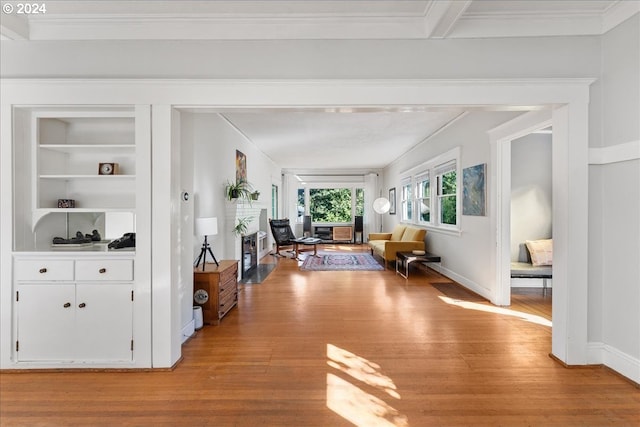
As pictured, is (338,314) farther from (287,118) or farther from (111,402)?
(287,118)

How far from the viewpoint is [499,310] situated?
3.76 m

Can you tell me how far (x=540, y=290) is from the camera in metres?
4.74

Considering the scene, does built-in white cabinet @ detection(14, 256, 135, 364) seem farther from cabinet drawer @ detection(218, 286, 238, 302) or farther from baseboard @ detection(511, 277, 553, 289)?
baseboard @ detection(511, 277, 553, 289)

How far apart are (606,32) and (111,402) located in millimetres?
4458

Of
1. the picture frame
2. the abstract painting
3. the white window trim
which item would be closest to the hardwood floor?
the abstract painting

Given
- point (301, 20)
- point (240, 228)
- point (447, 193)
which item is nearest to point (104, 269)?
point (301, 20)

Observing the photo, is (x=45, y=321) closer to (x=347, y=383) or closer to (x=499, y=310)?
(x=347, y=383)

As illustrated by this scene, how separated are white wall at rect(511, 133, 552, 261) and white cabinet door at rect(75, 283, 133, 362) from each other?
5108mm

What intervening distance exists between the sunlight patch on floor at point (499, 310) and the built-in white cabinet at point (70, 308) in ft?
11.9

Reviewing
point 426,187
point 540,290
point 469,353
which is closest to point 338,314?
point 469,353

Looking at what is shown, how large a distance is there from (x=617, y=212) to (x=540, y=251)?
2.42 metres

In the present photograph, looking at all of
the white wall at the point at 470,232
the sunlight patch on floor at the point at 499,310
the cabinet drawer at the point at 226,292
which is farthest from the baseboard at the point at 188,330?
the white wall at the point at 470,232

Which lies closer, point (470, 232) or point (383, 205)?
point (470, 232)

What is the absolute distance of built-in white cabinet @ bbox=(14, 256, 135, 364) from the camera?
2410 millimetres
